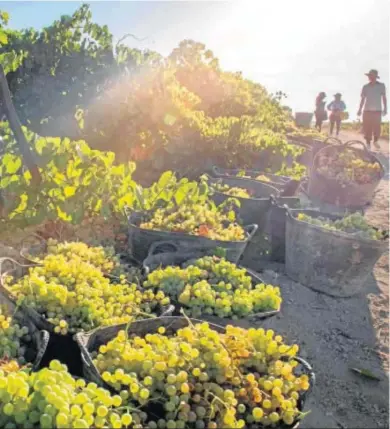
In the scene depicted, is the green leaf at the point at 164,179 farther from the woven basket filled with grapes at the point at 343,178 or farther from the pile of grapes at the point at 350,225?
the woven basket filled with grapes at the point at 343,178

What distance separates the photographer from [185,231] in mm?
4020

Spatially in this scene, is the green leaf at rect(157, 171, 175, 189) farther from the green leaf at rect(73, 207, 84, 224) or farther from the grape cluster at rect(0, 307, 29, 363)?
the grape cluster at rect(0, 307, 29, 363)

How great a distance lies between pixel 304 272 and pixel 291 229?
44cm

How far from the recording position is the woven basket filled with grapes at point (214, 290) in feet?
9.67

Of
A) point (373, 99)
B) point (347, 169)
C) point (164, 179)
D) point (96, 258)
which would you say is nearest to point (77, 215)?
point (96, 258)

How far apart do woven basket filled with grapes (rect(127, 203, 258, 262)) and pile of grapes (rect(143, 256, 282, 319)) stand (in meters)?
0.45

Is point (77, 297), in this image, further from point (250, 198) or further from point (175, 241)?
point (250, 198)

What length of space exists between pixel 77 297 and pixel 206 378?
3.06ft

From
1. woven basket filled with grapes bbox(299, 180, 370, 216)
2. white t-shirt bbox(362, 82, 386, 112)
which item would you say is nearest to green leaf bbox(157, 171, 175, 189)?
woven basket filled with grapes bbox(299, 180, 370, 216)

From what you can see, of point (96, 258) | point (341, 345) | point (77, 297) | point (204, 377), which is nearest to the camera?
point (204, 377)

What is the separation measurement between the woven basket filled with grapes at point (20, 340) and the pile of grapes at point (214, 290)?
80 cm

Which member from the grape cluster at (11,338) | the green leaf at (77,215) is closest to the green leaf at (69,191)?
the green leaf at (77,215)

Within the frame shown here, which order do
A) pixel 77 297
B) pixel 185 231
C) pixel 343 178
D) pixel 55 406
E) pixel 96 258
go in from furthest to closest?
pixel 343 178 < pixel 185 231 < pixel 96 258 < pixel 77 297 < pixel 55 406

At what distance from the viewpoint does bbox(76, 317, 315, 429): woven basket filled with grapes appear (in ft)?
6.23
